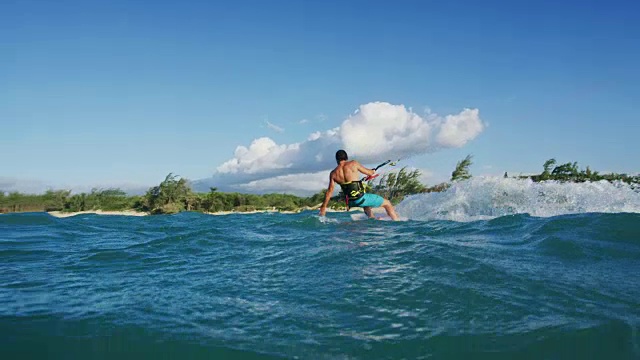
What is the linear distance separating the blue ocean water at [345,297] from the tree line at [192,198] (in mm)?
19036

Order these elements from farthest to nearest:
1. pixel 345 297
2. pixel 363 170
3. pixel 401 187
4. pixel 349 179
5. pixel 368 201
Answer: pixel 401 187
pixel 368 201
pixel 363 170
pixel 349 179
pixel 345 297

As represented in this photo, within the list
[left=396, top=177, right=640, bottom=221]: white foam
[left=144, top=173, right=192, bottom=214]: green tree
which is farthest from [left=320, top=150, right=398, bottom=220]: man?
[left=144, top=173, right=192, bottom=214]: green tree

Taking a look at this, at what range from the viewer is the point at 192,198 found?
107 feet

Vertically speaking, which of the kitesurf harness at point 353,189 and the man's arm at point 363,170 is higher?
the man's arm at point 363,170

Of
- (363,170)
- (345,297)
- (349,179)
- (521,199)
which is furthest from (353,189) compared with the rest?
(345,297)

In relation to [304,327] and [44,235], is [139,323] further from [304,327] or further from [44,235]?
[44,235]

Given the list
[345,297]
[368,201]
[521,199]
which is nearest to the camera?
[345,297]

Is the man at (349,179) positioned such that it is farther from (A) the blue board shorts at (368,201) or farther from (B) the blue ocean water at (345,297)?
(B) the blue ocean water at (345,297)

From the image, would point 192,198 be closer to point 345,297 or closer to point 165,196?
point 165,196

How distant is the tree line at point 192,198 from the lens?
2642 cm

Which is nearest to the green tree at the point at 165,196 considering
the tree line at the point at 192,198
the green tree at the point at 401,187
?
the tree line at the point at 192,198

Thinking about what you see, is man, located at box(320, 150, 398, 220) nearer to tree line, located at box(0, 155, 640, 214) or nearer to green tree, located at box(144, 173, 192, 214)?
tree line, located at box(0, 155, 640, 214)

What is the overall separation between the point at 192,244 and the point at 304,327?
17.6 ft

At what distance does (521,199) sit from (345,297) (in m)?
10.0
